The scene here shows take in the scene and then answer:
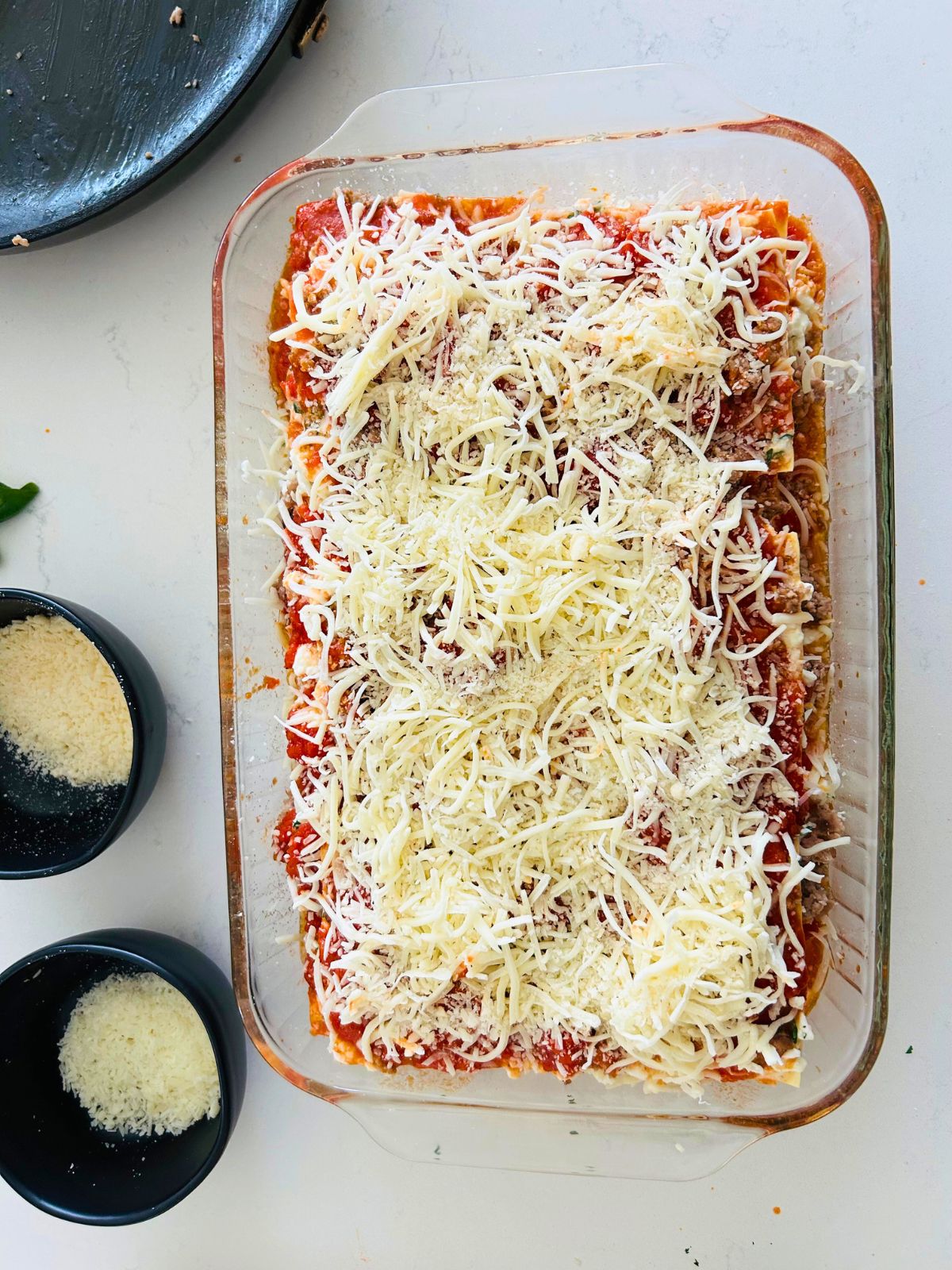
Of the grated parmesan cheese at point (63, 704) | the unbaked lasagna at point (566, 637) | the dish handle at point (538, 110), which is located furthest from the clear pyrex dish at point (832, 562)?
the grated parmesan cheese at point (63, 704)

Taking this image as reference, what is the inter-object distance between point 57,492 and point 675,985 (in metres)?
1.59

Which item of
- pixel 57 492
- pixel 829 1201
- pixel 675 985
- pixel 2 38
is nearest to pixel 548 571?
pixel 675 985

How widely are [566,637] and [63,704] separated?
109 cm

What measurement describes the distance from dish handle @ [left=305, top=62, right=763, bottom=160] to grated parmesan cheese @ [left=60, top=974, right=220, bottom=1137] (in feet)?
5.57

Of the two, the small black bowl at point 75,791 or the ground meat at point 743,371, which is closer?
the ground meat at point 743,371

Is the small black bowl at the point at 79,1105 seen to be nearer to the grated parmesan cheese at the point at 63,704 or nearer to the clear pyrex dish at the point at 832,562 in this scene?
the clear pyrex dish at the point at 832,562

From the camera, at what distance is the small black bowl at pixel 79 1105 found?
179 centimetres

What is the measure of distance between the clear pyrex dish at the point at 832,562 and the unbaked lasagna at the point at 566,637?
0.11 meters

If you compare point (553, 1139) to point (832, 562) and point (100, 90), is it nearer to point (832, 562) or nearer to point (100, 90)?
point (832, 562)

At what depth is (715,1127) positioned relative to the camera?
1571 mm

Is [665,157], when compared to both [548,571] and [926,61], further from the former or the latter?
[548,571]

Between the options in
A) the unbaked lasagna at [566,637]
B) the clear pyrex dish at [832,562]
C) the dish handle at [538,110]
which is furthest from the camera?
the dish handle at [538,110]

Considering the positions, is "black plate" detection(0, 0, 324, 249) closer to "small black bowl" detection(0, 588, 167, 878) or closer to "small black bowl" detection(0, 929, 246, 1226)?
"small black bowl" detection(0, 588, 167, 878)

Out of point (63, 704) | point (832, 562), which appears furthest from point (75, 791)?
point (832, 562)
